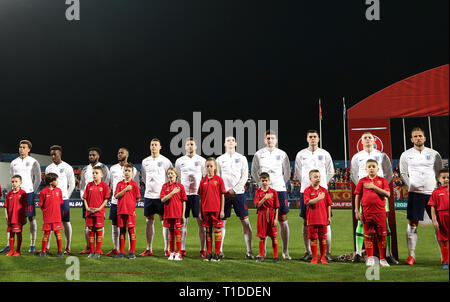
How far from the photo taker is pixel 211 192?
697 cm

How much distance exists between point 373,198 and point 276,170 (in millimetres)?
1788

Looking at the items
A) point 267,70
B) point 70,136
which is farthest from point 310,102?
point 70,136

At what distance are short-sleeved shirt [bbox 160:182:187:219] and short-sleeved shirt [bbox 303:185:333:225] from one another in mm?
2099

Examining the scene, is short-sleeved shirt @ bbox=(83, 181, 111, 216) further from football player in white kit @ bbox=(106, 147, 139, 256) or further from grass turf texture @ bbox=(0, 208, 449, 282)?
grass turf texture @ bbox=(0, 208, 449, 282)

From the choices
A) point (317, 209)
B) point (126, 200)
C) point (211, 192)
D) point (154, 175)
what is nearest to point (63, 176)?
→ point (126, 200)

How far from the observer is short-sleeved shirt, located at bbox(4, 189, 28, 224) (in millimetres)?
7598

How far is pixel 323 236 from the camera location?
6.59 m

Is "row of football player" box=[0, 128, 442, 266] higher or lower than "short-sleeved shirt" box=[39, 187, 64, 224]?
higher

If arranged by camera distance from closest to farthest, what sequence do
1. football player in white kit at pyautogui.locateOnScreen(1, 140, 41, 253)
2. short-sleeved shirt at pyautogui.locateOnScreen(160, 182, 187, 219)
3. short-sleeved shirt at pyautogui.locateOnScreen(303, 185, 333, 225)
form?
short-sleeved shirt at pyautogui.locateOnScreen(303, 185, 333, 225) → short-sleeved shirt at pyautogui.locateOnScreen(160, 182, 187, 219) → football player in white kit at pyautogui.locateOnScreen(1, 140, 41, 253)

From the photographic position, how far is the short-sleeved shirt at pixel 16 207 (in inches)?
299

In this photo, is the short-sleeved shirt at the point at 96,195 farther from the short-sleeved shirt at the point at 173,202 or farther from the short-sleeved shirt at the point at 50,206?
the short-sleeved shirt at the point at 173,202

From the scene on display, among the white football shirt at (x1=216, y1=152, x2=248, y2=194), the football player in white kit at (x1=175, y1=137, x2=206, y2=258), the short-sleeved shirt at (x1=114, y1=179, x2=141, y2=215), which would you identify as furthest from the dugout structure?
the short-sleeved shirt at (x1=114, y1=179, x2=141, y2=215)
